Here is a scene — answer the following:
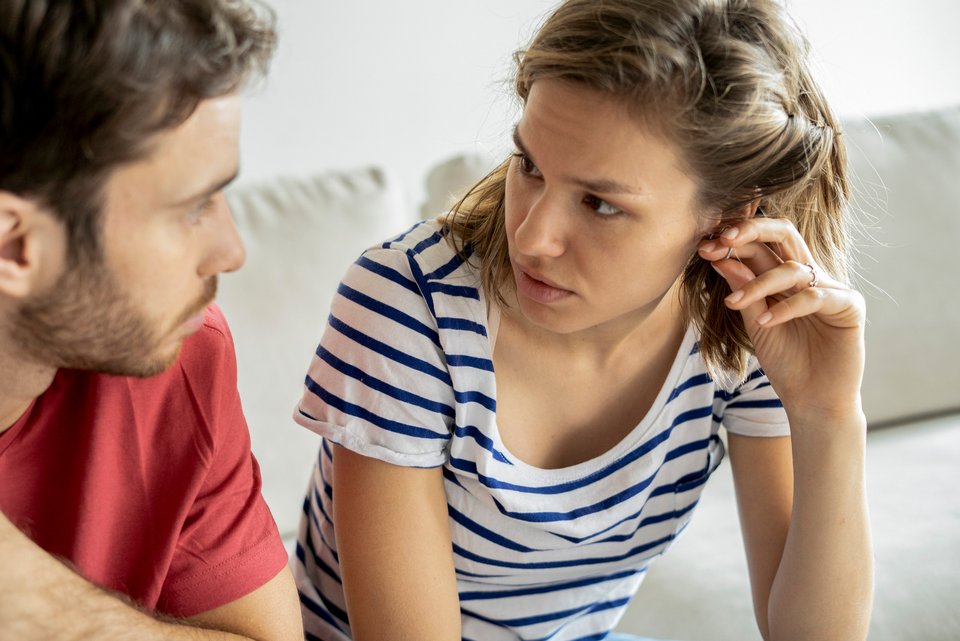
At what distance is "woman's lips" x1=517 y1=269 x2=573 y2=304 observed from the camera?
116 cm

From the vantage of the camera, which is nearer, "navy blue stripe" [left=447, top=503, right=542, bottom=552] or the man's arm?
the man's arm

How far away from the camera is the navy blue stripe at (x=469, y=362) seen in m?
1.21

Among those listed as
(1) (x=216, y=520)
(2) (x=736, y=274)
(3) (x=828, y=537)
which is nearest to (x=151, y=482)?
(1) (x=216, y=520)

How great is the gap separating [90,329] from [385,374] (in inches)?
13.5

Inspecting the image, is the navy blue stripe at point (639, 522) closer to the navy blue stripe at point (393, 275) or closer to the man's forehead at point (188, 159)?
the navy blue stripe at point (393, 275)

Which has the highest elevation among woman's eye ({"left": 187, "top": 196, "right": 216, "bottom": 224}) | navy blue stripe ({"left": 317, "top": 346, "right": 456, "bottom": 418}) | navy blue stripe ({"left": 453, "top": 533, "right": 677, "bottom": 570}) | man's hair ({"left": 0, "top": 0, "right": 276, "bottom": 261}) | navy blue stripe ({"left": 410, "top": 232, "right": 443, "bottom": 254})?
man's hair ({"left": 0, "top": 0, "right": 276, "bottom": 261})

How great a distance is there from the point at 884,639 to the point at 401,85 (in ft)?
5.19

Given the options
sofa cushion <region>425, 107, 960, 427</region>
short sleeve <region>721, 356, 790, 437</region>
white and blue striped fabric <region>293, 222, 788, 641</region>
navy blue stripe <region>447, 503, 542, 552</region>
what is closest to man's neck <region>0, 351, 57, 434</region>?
white and blue striped fabric <region>293, 222, 788, 641</region>

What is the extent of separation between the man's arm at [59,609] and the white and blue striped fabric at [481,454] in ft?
0.90

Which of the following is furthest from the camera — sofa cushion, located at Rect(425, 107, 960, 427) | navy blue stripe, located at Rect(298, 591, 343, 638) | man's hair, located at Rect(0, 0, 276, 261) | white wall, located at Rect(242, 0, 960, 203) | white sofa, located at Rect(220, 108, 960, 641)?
white wall, located at Rect(242, 0, 960, 203)

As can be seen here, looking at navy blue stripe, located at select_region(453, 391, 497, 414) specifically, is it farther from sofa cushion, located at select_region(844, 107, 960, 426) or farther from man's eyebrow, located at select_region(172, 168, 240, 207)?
sofa cushion, located at select_region(844, 107, 960, 426)

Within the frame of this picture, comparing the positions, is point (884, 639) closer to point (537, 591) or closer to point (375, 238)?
point (537, 591)

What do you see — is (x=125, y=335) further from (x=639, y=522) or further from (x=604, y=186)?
(x=639, y=522)

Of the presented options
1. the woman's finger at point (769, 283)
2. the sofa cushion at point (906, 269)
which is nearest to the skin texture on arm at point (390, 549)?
the woman's finger at point (769, 283)
